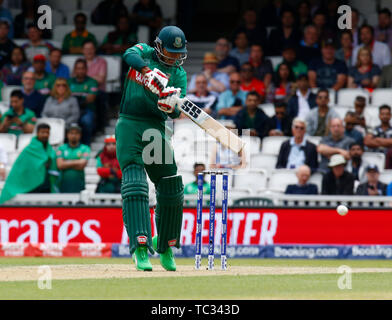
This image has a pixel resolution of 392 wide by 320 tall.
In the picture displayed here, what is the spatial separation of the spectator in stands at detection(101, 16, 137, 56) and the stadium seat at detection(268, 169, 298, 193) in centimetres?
414

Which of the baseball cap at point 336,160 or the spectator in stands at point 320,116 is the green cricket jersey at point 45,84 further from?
the baseball cap at point 336,160

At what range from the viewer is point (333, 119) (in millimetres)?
14078

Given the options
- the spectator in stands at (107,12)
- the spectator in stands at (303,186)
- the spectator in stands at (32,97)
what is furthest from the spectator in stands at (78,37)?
the spectator in stands at (303,186)

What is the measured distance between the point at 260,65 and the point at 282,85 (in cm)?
53

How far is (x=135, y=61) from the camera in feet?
26.8

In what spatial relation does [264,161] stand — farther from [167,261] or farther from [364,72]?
[167,261]

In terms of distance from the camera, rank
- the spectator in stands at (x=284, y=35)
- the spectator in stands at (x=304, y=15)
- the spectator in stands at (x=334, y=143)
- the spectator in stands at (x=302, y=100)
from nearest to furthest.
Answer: the spectator in stands at (x=334, y=143) → the spectator in stands at (x=302, y=100) → the spectator in stands at (x=284, y=35) → the spectator in stands at (x=304, y=15)

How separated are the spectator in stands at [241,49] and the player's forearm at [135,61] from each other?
26.1 ft

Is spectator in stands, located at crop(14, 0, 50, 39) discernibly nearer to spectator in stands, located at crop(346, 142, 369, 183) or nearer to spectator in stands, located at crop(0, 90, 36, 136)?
spectator in stands, located at crop(0, 90, 36, 136)

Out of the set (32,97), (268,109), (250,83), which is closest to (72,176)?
(32,97)

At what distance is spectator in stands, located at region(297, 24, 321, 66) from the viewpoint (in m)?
16.0

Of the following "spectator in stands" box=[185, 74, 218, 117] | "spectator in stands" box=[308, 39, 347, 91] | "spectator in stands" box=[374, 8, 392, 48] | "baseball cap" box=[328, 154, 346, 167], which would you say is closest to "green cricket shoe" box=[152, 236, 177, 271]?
"baseball cap" box=[328, 154, 346, 167]

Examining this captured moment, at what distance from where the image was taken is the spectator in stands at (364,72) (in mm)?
15492

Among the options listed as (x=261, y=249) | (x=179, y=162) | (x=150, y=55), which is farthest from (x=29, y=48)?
(x=150, y=55)
